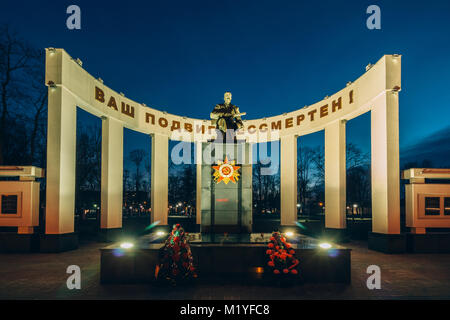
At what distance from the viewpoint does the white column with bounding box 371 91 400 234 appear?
39.9 ft

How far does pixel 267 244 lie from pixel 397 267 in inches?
198

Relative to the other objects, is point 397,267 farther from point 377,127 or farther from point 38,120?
point 38,120

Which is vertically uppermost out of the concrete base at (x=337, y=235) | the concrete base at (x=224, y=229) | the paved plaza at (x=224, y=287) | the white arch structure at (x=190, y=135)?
the white arch structure at (x=190, y=135)

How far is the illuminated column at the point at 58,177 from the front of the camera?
39.8 feet

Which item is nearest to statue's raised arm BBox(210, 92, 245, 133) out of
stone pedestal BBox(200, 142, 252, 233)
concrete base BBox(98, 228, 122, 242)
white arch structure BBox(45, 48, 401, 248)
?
stone pedestal BBox(200, 142, 252, 233)

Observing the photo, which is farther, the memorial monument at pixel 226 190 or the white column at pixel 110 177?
the white column at pixel 110 177

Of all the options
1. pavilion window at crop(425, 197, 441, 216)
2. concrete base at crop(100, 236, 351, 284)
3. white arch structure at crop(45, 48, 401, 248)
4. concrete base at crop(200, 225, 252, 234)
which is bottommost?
concrete base at crop(100, 236, 351, 284)

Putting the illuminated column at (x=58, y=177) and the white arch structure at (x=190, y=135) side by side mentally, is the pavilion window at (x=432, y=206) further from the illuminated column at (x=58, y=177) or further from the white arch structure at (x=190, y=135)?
the illuminated column at (x=58, y=177)

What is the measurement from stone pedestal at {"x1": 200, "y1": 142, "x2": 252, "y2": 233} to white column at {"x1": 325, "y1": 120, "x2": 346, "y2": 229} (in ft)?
23.3

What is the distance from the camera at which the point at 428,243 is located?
12.6 meters

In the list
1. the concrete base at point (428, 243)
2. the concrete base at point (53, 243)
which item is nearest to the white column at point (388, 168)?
the concrete base at point (428, 243)

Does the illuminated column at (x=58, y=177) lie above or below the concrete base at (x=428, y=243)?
above

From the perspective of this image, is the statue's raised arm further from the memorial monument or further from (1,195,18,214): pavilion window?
(1,195,18,214): pavilion window

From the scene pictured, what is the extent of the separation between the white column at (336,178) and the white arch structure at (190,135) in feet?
0.17
